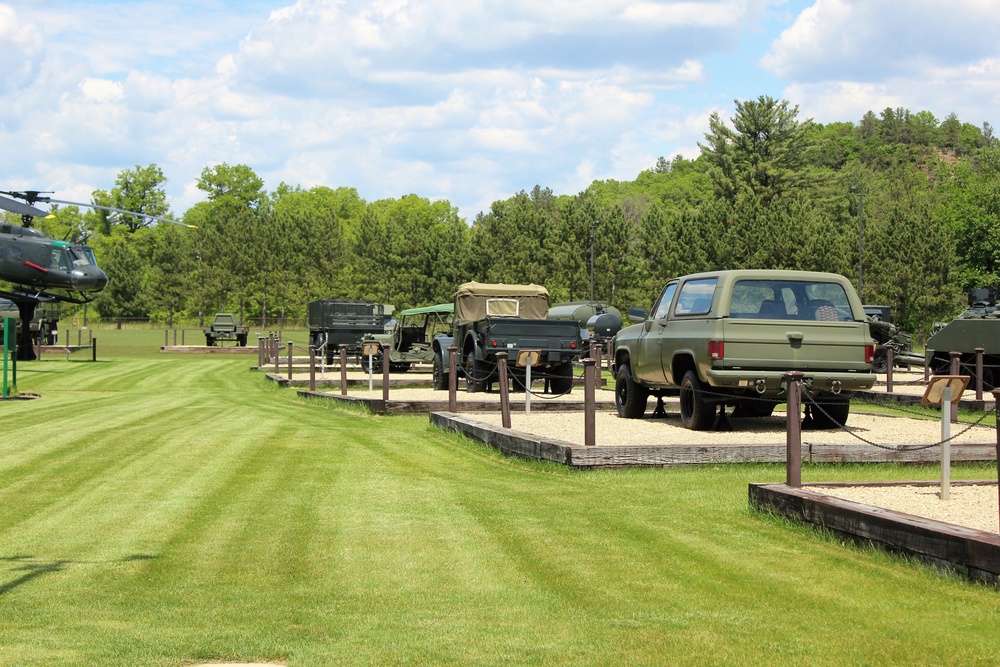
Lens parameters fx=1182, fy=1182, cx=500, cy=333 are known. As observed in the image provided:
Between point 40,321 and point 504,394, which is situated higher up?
point 40,321

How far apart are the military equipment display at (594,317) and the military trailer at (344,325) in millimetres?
7455

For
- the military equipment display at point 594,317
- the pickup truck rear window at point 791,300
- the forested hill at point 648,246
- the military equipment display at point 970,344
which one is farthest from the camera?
the forested hill at point 648,246

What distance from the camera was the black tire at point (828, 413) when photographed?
15.5 m

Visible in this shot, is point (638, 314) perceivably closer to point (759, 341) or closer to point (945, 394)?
point (759, 341)

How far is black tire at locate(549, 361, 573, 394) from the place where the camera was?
25.3 metres

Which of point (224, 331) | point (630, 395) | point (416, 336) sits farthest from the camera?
point (224, 331)

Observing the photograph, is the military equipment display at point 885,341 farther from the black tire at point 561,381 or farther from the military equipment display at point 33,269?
the military equipment display at point 33,269

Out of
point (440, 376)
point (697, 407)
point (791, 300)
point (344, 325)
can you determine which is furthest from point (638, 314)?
point (344, 325)

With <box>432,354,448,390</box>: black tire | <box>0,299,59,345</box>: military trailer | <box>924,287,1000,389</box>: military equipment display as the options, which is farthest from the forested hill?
<box>432,354,448,390</box>: black tire

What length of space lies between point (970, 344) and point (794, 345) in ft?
40.5

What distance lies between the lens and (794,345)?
1462 cm

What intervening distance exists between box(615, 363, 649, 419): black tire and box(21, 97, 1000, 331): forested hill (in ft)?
162

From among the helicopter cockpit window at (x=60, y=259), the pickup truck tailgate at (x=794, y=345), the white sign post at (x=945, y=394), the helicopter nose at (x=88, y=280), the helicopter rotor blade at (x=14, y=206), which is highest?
the helicopter cockpit window at (x=60, y=259)

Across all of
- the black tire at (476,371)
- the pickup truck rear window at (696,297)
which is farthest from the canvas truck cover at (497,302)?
the pickup truck rear window at (696,297)
